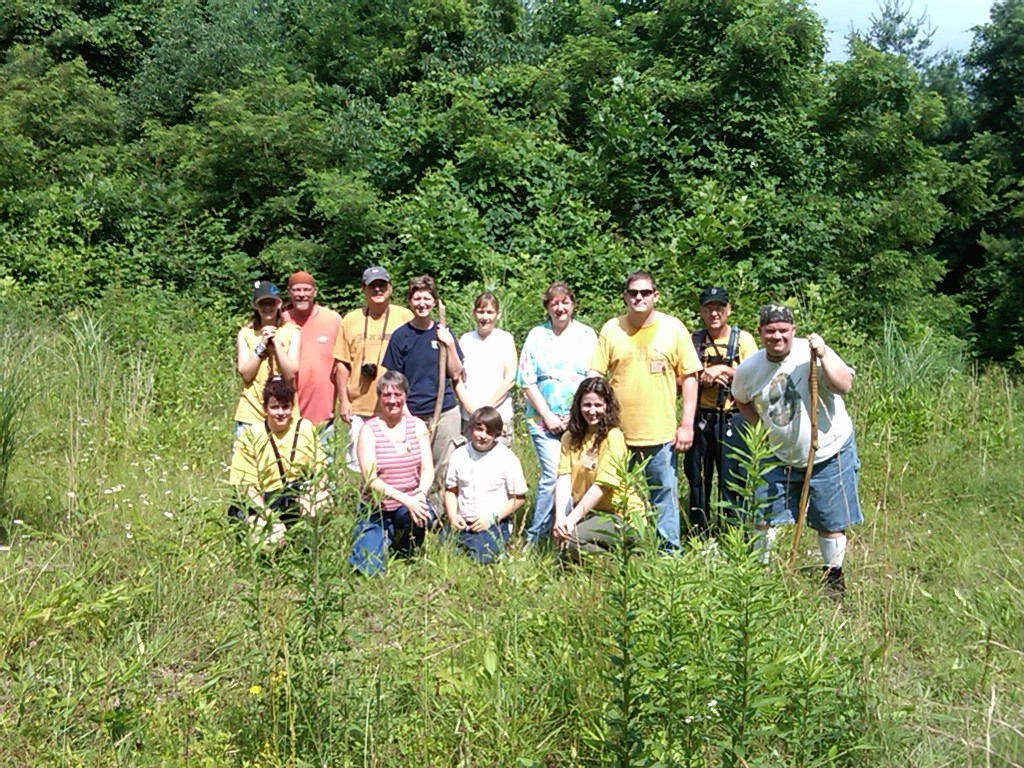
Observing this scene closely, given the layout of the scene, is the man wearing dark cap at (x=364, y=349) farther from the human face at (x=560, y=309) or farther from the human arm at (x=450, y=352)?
the human face at (x=560, y=309)

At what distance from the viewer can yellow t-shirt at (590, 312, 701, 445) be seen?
5.42 metres

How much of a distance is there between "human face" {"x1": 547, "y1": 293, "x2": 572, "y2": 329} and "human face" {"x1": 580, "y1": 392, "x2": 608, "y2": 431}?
956 millimetres

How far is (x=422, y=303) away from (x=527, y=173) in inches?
295

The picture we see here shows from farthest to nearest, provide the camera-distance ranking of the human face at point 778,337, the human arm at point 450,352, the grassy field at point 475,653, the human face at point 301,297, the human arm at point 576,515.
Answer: the human face at point 301,297
the human arm at point 450,352
the human arm at point 576,515
the human face at point 778,337
the grassy field at point 475,653

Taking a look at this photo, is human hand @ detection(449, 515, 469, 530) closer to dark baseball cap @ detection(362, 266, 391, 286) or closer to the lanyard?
the lanyard

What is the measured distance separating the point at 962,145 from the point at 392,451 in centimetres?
2145

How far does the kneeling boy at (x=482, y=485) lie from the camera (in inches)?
222

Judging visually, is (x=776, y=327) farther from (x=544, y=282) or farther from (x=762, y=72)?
(x=762, y=72)

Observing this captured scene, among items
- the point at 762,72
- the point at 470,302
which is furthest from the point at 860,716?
the point at 762,72

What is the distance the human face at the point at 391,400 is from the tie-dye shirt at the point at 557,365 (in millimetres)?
854

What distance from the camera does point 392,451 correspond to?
18.3 ft

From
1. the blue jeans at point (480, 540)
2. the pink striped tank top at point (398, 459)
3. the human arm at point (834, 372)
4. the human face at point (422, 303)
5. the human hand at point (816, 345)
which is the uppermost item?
the human face at point (422, 303)

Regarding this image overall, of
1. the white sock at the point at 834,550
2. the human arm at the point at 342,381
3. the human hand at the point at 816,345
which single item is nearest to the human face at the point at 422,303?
the human arm at the point at 342,381

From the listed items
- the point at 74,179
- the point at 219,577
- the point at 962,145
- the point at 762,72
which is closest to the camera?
the point at 219,577
